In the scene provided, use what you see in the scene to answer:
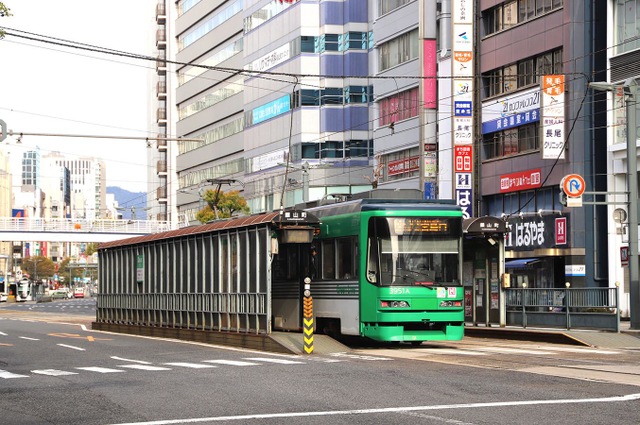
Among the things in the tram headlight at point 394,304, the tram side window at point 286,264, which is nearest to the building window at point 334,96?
the tram side window at point 286,264

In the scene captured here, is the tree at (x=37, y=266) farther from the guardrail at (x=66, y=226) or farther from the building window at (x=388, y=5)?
the building window at (x=388, y=5)

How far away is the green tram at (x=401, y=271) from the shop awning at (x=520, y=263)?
2645 centimetres

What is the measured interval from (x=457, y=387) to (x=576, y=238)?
33.8 metres

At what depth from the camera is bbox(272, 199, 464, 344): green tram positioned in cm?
2609

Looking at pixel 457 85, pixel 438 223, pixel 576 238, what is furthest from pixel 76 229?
pixel 438 223

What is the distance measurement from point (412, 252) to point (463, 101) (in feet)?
94.1

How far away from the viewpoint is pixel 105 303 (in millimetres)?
45094

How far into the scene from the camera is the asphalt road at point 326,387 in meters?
13.6

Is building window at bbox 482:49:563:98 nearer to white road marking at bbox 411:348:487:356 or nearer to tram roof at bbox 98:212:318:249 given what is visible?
tram roof at bbox 98:212:318:249

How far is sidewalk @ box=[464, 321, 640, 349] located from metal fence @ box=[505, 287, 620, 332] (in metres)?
0.39

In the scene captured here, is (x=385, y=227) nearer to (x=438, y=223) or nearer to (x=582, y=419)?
(x=438, y=223)

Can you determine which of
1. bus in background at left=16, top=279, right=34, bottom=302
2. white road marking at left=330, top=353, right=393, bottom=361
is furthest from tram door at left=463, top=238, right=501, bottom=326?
bus in background at left=16, top=279, right=34, bottom=302

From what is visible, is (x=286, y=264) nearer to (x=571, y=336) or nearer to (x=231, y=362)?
(x=571, y=336)

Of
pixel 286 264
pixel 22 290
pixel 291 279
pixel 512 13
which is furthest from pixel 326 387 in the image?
pixel 22 290
